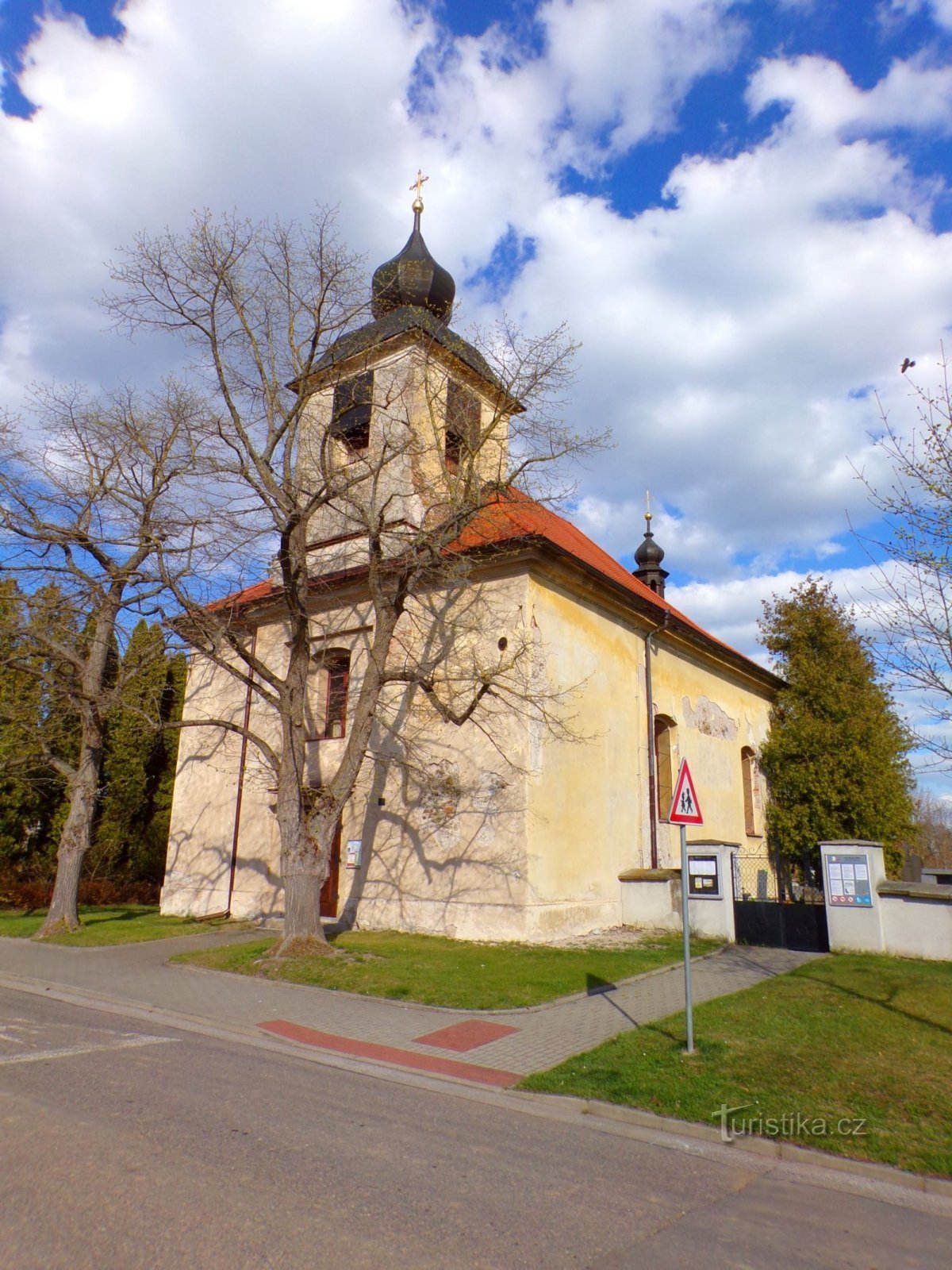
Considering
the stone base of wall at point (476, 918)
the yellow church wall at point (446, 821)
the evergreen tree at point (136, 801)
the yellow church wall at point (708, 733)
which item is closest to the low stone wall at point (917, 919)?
the stone base of wall at point (476, 918)

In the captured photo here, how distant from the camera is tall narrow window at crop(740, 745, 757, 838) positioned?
80.3 ft

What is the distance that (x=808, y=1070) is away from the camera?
22.7ft

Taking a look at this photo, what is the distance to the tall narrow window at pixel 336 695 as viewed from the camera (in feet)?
59.4

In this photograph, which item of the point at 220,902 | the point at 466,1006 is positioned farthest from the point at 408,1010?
the point at 220,902

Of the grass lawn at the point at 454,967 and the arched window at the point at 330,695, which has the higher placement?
the arched window at the point at 330,695

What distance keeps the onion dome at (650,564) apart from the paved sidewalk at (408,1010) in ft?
59.7

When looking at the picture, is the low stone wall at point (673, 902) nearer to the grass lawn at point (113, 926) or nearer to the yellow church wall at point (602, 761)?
the yellow church wall at point (602, 761)

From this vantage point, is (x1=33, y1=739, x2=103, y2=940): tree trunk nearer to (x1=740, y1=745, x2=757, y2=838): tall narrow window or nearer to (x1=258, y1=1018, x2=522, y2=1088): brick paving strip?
(x1=258, y1=1018, x2=522, y2=1088): brick paving strip

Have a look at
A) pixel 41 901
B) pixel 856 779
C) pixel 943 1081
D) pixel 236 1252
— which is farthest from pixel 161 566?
pixel 856 779

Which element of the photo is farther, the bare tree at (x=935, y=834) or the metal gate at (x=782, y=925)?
the bare tree at (x=935, y=834)

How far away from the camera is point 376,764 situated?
55.0 feet

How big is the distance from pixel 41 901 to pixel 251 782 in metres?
8.57

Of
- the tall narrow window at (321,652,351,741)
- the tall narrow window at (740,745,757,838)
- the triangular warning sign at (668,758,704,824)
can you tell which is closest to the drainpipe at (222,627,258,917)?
the tall narrow window at (321,652,351,741)

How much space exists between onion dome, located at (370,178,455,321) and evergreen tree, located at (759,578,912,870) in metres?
14.4
